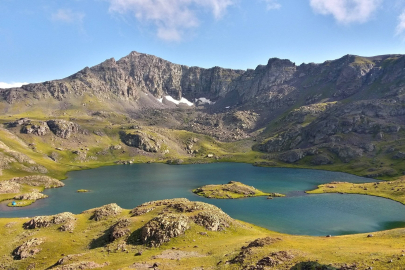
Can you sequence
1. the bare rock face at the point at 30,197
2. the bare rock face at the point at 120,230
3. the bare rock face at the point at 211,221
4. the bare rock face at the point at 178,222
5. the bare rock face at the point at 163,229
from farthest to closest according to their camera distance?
the bare rock face at the point at 30,197, the bare rock face at the point at 211,221, the bare rock face at the point at 120,230, the bare rock face at the point at 178,222, the bare rock face at the point at 163,229

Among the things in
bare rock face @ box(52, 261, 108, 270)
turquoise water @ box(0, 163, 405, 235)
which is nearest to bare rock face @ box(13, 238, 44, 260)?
bare rock face @ box(52, 261, 108, 270)

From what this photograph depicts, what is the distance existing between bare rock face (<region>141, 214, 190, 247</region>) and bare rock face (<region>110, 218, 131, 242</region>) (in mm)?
5239

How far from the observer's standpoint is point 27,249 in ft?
189

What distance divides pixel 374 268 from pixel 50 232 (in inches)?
2722

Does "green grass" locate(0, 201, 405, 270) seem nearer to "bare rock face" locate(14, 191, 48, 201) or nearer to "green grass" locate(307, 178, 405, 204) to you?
"bare rock face" locate(14, 191, 48, 201)

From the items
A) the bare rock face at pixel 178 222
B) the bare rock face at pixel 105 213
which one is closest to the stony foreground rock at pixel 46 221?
the bare rock face at pixel 105 213

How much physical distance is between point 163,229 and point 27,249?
1191 inches

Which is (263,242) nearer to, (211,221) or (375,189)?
(211,221)

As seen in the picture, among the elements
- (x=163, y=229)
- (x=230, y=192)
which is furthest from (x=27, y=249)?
(x=230, y=192)

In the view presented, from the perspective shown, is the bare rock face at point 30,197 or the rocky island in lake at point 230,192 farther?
the rocky island in lake at point 230,192

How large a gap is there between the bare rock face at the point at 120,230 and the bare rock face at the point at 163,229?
5.24 metres

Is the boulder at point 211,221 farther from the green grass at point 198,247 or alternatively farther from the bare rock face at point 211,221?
the green grass at point 198,247

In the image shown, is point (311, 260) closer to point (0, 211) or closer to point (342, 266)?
point (342, 266)

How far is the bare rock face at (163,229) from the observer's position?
5578 cm
